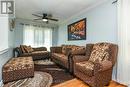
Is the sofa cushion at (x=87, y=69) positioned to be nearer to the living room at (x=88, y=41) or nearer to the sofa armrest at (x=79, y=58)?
the living room at (x=88, y=41)

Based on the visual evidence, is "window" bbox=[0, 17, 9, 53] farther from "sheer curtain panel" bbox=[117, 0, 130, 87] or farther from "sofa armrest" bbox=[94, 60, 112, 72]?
"sheer curtain panel" bbox=[117, 0, 130, 87]

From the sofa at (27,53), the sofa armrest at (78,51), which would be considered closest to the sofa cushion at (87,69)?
the sofa armrest at (78,51)

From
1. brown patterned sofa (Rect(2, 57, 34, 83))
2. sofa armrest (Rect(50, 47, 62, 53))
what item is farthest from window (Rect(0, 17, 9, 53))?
sofa armrest (Rect(50, 47, 62, 53))

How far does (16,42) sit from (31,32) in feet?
3.20

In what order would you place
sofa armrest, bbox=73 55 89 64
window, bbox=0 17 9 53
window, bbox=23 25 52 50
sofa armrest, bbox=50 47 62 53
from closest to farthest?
window, bbox=0 17 9 53 → sofa armrest, bbox=73 55 89 64 → sofa armrest, bbox=50 47 62 53 → window, bbox=23 25 52 50

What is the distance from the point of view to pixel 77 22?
4867mm

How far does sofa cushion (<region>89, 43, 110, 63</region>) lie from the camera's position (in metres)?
2.67

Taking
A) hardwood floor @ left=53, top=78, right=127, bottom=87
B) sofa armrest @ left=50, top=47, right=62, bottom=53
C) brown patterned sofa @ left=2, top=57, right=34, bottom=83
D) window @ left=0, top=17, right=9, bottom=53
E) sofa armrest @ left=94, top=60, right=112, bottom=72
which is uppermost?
window @ left=0, top=17, right=9, bottom=53

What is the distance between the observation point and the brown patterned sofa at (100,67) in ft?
7.46

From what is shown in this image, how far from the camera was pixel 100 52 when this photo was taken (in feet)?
9.19

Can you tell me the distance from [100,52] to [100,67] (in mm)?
Result: 638

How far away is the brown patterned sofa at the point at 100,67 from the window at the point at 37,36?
4.17m

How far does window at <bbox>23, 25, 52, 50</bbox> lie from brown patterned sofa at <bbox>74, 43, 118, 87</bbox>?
4.17 m

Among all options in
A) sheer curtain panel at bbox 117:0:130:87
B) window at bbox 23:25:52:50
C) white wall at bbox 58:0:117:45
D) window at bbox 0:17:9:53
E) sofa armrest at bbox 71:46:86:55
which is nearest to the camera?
sheer curtain panel at bbox 117:0:130:87
